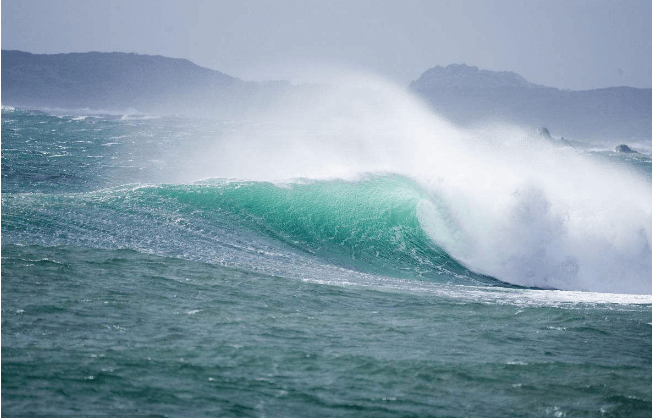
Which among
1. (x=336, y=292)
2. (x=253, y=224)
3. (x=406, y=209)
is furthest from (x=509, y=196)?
(x=336, y=292)

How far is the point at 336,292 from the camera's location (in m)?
9.86

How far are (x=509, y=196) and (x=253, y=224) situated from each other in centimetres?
716

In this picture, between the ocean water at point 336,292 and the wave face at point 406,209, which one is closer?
the ocean water at point 336,292

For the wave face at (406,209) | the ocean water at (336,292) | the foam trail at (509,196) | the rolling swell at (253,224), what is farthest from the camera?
the foam trail at (509,196)

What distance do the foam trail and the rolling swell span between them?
102 centimetres

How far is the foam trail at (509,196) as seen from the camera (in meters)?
15.3

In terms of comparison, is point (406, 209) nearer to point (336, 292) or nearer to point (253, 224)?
point (253, 224)

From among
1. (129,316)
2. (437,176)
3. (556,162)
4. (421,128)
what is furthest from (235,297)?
(421,128)

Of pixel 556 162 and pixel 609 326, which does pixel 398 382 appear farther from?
pixel 556 162

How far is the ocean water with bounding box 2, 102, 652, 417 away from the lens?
5.79 metres

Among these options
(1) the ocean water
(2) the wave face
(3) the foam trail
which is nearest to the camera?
(1) the ocean water

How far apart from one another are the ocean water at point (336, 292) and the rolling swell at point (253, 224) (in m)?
0.07

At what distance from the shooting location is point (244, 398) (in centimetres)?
559

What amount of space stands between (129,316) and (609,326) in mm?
6206
